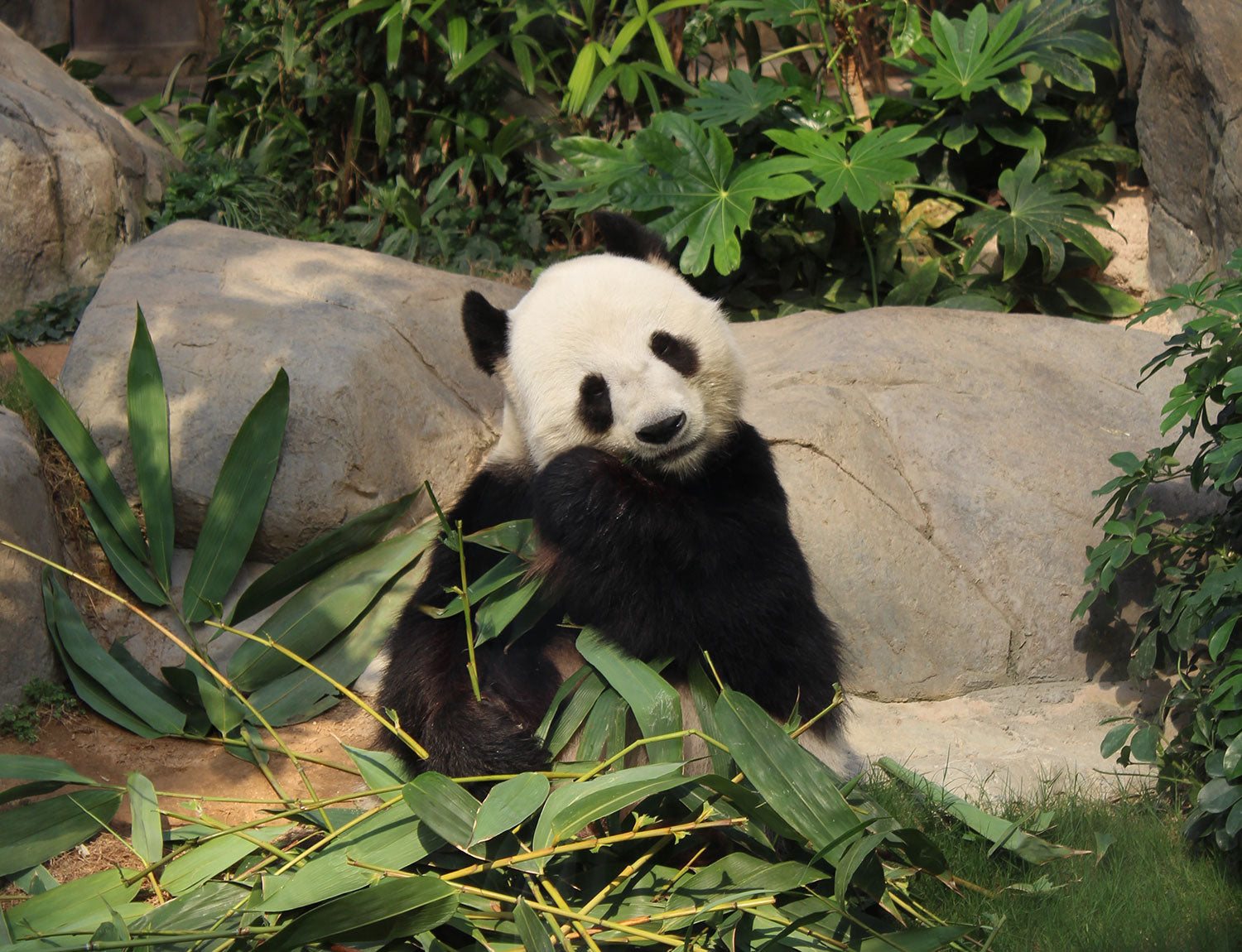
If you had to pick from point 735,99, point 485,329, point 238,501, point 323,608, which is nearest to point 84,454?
point 238,501

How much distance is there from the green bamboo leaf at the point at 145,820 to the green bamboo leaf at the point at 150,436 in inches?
47.7

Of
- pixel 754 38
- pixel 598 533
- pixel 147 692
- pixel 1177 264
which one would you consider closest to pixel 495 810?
pixel 598 533

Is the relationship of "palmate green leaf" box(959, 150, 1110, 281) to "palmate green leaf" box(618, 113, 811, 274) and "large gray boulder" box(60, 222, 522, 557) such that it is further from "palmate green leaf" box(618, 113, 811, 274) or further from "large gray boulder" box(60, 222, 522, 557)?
"large gray boulder" box(60, 222, 522, 557)

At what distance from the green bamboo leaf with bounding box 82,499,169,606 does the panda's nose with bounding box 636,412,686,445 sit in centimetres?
220

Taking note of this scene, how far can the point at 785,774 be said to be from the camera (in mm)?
2172

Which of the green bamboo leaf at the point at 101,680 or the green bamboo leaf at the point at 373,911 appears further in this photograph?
the green bamboo leaf at the point at 101,680

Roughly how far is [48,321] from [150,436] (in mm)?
1951

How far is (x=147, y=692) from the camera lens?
345 cm

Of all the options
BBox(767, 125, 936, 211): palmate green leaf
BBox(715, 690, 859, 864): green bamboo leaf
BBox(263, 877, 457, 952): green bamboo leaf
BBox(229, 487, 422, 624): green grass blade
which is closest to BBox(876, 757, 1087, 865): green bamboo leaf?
BBox(715, 690, 859, 864): green bamboo leaf

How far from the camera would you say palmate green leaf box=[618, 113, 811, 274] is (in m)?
5.21

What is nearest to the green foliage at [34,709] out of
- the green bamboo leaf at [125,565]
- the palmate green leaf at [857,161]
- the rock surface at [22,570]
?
the rock surface at [22,570]

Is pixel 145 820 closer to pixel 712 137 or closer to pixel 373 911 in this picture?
pixel 373 911

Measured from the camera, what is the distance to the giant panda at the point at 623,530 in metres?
2.42

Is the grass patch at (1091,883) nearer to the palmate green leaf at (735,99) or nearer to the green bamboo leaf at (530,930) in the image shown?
the green bamboo leaf at (530,930)
